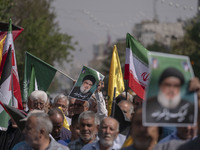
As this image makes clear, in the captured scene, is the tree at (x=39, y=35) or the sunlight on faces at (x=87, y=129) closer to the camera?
the sunlight on faces at (x=87, y=129)

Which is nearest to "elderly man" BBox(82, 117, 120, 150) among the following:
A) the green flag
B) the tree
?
the green flag

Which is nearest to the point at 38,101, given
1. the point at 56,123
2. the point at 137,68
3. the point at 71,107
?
the point at 71,107

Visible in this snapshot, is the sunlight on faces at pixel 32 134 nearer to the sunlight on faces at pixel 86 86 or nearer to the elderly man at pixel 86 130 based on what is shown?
the elderly man at pixel 86 130

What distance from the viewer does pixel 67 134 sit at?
8.62m

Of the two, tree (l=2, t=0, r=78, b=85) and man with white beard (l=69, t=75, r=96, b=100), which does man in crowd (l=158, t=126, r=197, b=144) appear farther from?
tree (l=2, t=0, r=78, b=85)

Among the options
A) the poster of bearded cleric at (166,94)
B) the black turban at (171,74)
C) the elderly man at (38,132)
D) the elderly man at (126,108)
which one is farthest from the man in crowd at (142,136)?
the elderly man at (126,108)

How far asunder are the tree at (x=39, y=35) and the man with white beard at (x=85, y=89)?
20.3 meters

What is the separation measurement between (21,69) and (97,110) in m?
22.0

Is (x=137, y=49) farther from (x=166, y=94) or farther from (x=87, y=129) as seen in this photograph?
(x=166, y=94)

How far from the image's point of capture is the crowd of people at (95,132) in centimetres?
522

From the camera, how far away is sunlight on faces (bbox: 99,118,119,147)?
6.73 m

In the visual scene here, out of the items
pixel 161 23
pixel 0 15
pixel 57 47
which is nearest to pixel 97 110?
pixel 0 15

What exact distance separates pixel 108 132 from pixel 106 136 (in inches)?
2.0

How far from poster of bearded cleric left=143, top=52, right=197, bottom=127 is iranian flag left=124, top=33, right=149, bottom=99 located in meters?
4.96
